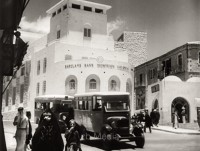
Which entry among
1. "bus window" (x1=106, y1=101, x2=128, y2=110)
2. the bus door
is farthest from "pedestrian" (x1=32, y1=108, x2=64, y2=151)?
"bus window" (x1=106, y1=101, x2=128, y2=110)

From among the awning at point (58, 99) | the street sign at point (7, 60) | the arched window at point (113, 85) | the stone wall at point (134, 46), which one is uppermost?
the stone wall at point (134, 46)

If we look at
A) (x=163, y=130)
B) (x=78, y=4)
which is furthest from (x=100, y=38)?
(x=163, y=130)

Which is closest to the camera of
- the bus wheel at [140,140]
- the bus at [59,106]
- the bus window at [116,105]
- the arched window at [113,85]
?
the bus wheel at [140,140]

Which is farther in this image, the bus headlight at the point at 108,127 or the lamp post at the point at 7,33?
the bus headlight at the point at 108,127

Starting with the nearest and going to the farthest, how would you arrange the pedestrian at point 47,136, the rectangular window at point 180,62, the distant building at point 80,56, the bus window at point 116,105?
the pedestrian at point 47,136 → the bus window at point 116,105 → the rectangular window at point 180,62 → the distant building at point 80,56

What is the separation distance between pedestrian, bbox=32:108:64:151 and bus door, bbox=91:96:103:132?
17.7 ft

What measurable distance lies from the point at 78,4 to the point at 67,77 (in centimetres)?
982

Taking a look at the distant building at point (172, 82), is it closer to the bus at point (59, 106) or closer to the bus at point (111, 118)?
the bus at point (59, 106)

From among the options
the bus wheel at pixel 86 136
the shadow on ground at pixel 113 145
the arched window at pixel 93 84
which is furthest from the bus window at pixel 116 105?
the arched window at pixel 93 84

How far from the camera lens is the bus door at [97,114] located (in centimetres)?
1218

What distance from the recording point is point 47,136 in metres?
6.70

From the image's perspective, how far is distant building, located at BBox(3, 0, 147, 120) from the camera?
3142 centimetres

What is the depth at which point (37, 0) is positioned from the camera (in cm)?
1109

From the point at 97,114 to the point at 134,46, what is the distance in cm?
2913
